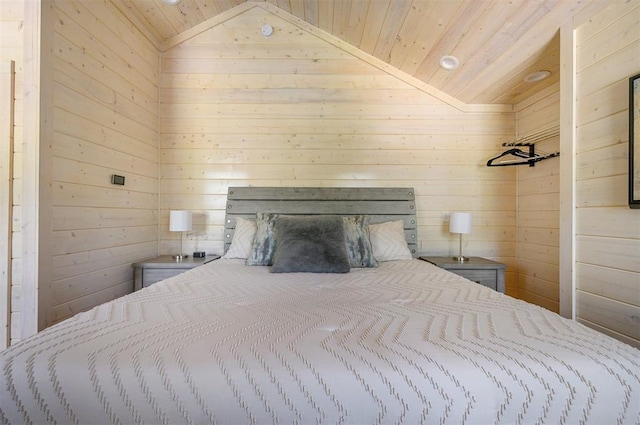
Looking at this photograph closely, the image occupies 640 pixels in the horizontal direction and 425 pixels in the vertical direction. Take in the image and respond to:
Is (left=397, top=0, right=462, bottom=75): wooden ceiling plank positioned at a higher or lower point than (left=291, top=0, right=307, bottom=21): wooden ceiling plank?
lower

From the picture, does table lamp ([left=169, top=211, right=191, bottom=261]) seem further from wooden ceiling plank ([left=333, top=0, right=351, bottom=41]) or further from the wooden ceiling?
wooden ceiling plank ([left=333, top=0, right=351, bottom=41])

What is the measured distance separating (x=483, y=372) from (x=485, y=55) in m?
2.20

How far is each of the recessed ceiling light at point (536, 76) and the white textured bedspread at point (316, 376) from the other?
2.05 metres

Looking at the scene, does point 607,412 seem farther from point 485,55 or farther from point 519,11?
point 485,55

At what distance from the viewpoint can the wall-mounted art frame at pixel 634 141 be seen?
4.30 ft

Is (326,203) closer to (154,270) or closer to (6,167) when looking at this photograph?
(154,270)

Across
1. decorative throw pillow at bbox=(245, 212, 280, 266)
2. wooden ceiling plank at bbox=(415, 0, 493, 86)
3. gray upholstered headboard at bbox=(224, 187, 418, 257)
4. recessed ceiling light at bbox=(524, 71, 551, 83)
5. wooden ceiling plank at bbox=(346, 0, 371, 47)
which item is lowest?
decorative throw pillow at bbox=(245, 212, 280, 266)

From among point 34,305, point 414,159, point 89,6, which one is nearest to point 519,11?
point 414,159

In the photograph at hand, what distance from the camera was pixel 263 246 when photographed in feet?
6.97

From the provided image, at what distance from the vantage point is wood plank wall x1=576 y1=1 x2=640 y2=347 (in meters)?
1.39

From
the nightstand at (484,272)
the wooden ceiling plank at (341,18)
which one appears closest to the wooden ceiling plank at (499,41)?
the wooden ceiling plank at (341,18)

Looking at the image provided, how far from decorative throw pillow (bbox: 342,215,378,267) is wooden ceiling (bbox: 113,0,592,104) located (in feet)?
4.69

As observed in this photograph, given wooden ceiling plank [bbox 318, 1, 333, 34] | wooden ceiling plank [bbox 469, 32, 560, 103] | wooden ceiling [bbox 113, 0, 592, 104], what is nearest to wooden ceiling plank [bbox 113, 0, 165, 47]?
wooden ceiling [bbox 113, 0, 592, 104]

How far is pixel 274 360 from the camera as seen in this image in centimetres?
74
